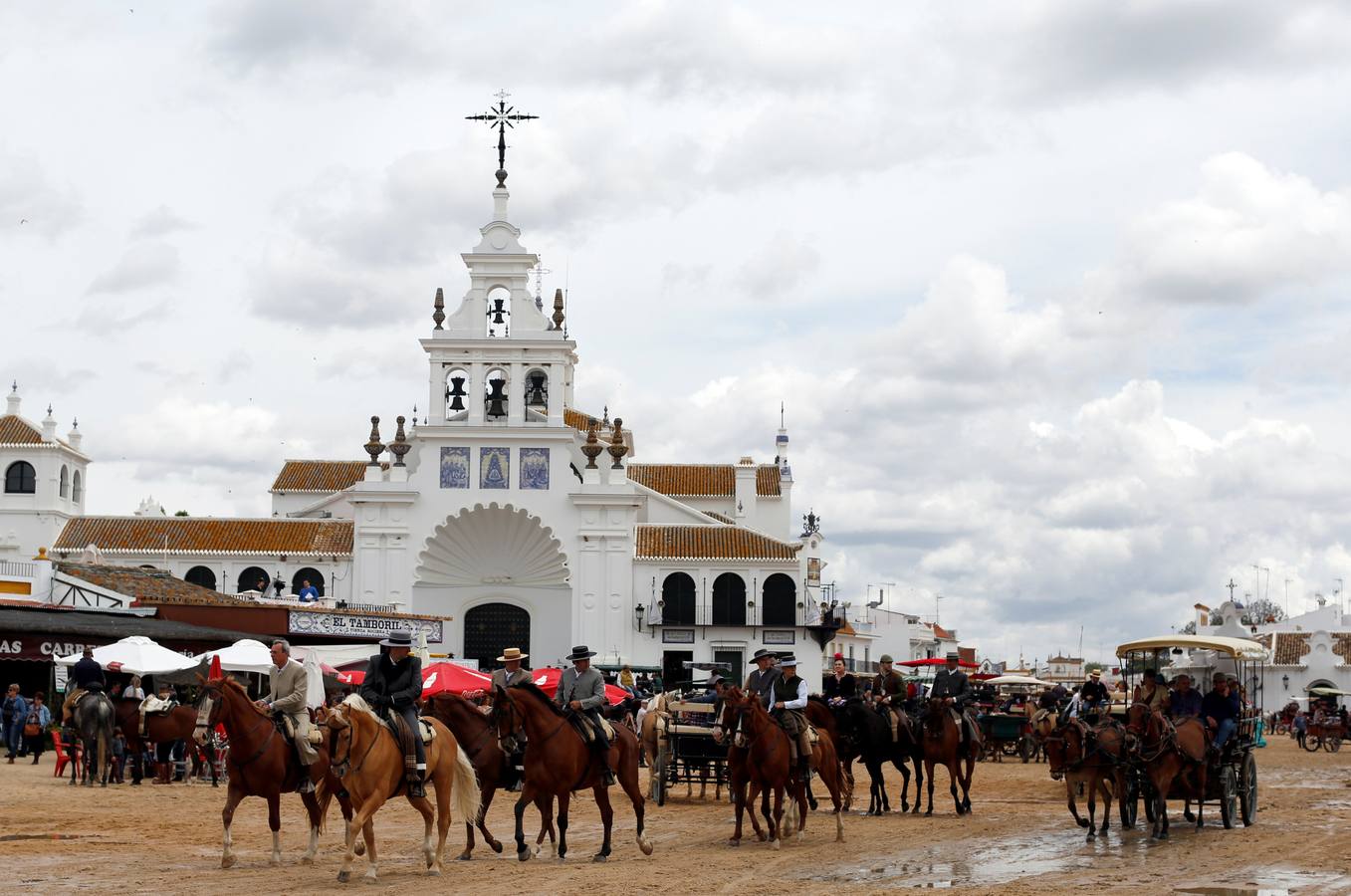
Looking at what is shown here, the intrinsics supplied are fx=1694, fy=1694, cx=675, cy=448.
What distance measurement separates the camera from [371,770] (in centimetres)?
1483

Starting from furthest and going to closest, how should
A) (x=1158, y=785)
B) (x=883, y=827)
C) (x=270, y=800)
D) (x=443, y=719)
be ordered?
1. (x=883, y=827)
2. (x=1158, y=785)
3. (x=443, y=719)
4. (x=270, y=800)

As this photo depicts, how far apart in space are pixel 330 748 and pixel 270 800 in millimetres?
1387

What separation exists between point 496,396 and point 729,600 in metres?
10.7

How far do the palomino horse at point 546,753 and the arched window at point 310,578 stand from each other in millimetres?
41899

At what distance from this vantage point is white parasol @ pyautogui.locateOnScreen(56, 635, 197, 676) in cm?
2767

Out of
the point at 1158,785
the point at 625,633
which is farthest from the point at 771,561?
the point at 1158,785

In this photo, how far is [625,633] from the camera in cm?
5672

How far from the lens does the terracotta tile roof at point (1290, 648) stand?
77562 millimetres

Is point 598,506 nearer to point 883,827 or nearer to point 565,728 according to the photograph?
point 883,827

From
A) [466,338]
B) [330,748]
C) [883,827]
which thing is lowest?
[883,827]

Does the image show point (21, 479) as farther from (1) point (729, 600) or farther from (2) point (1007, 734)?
(2) point (1007, 734)

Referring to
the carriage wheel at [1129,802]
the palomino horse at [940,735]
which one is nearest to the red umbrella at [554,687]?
the palomino horse at [940,735]

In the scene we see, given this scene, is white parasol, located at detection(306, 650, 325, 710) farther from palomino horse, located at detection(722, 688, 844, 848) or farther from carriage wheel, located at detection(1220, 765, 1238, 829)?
carriage wheel, located at detection(1220, 765, 1238, 829)

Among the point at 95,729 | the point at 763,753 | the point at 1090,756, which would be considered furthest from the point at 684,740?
the point at 95,729
